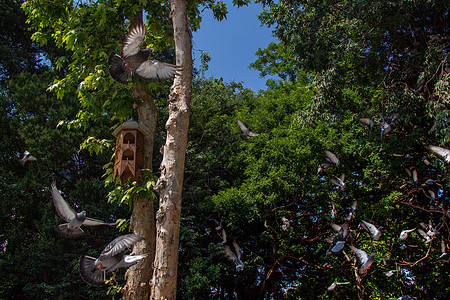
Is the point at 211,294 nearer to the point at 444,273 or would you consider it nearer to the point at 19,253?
the point at 19,253

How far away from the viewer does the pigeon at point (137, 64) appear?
368cm

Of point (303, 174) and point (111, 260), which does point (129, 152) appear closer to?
point (111, 260)

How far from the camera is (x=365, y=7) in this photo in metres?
6.62

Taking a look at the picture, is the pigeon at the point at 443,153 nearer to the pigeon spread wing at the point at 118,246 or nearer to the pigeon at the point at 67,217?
the pigeon spread wing at the point at 118,246

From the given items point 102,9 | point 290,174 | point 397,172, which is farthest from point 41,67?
point 397,172

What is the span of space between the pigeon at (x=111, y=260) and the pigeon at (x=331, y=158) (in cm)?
532

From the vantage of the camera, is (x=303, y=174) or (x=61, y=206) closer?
(x=61, y=206)

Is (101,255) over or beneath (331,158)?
beneath

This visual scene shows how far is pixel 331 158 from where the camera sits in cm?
793

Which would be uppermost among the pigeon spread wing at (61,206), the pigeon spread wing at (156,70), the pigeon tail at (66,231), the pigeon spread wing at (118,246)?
the pigeon spread wing at (156,70)

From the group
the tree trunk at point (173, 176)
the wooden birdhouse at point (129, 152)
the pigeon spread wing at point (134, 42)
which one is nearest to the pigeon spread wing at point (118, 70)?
the pigeon spread wing at point (134, 42)

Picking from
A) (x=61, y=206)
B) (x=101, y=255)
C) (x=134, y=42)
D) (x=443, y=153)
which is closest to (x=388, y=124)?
(x=443, y=153)

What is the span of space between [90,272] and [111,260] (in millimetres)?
405

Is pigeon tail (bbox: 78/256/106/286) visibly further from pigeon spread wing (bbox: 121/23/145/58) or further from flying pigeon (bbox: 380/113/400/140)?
flying pigeon (bbox: 380/113/400/140)
